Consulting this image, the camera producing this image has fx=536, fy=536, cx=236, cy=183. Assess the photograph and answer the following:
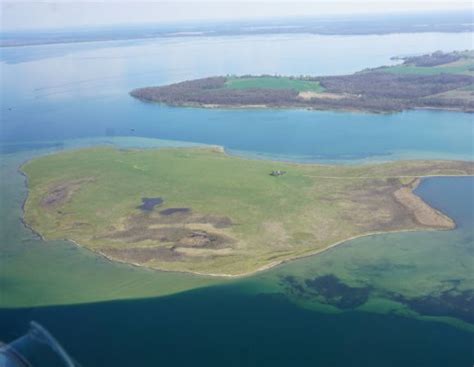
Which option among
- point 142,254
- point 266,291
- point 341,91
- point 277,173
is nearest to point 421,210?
point 277,173

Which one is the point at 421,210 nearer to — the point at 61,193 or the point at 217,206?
the point at 217,206

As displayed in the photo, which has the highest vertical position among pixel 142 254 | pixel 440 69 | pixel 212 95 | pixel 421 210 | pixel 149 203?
pixel 440 69

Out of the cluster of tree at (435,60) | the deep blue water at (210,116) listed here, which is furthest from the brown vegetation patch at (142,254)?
the cluster of tree at (435,60)

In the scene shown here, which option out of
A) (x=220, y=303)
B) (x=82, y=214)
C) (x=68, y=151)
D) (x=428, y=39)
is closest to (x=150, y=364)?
(x=220, y=303)

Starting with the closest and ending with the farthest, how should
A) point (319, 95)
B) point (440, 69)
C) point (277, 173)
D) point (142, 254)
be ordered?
1. point (142, 254)
2. point (277, 173)
3. point (319, 95)
4. point (440, 69)

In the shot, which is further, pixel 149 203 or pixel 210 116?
pixel 210 116

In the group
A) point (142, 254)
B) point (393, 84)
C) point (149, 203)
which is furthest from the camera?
point (393, 84)

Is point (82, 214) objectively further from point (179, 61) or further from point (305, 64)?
point (179, 61)

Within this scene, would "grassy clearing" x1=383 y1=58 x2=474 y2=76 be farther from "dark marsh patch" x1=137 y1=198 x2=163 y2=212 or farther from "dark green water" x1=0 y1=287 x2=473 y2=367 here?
"dark green water" x1=0 y1=287 x2=473 y2=367
